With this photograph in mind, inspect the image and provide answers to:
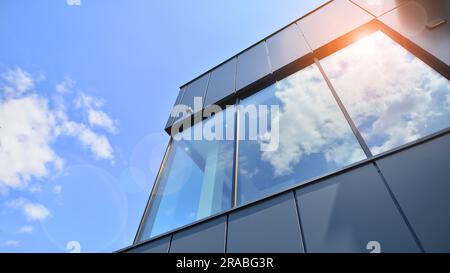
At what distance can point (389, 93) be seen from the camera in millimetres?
4770

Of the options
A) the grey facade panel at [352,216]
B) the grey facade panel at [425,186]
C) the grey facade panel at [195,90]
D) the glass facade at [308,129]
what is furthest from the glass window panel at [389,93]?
the grey facade panel at [195,90]

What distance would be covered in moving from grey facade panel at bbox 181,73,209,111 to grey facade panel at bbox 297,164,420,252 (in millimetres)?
5679

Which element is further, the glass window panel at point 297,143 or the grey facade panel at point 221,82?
the grey facade panel at point 221,82

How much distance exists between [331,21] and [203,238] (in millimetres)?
6666

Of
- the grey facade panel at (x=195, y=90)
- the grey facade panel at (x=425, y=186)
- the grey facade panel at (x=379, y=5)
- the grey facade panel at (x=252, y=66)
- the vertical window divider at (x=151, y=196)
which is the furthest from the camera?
the grey facade panel at (x=195, y=90)

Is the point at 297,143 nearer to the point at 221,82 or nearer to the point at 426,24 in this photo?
the point at 426,24

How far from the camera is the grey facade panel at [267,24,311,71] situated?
728 cm

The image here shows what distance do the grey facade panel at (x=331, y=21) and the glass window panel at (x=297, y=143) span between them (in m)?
1.24

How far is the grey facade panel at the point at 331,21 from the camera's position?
22.0 ft

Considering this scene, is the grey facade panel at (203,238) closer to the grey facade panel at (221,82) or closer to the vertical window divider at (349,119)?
the vertical window divider at (349,119)

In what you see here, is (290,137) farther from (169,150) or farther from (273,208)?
(169,150)

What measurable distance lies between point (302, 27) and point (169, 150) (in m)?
5.56

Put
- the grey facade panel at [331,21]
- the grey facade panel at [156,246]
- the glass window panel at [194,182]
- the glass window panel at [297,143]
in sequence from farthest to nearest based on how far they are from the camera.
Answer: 1. the grey facade panel at [331,21]
2. the glass window panel at [194,182]
3. the grey facade panel at [156,246]
4. the glass window panel at [297,143]
